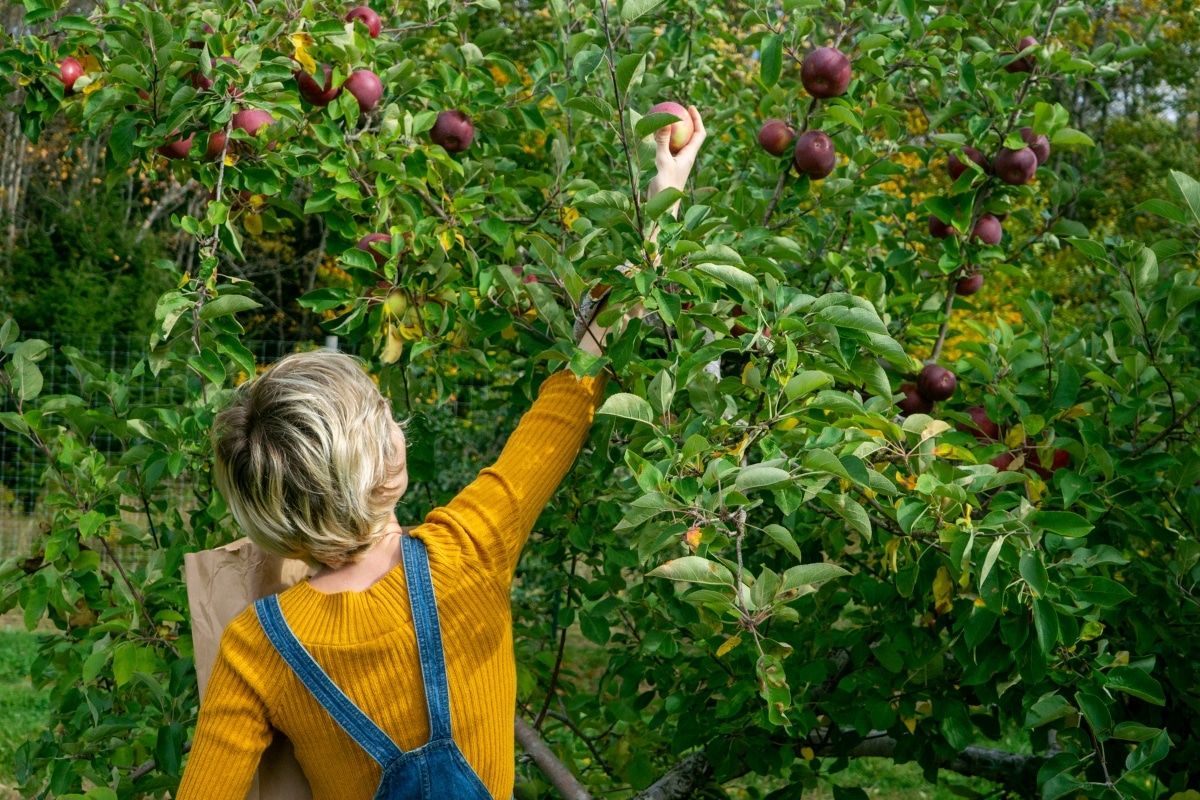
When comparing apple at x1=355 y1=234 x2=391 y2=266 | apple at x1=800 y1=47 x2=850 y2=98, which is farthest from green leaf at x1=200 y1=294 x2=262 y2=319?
apple at x1=800 y1=47 x2=850 y2=98

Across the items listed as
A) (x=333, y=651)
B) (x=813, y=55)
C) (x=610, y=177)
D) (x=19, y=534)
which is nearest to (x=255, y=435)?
(x=333, y=651)

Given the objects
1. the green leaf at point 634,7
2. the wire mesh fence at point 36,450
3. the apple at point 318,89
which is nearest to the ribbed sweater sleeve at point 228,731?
the green leaf at point 634,7

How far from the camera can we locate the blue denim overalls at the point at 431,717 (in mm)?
1229

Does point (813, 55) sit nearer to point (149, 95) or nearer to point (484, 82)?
point (484, 82)

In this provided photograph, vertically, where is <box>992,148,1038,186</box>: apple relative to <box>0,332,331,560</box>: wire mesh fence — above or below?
above

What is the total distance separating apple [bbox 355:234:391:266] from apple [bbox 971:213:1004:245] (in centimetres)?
105

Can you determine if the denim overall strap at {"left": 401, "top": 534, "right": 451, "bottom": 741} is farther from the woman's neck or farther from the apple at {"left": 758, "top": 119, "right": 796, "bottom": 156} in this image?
the apple at {"left": 758, "top": 119, "right": 796, "bottom": 156}

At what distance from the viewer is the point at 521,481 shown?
1398 mm

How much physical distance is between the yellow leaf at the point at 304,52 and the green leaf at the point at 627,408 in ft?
3.07

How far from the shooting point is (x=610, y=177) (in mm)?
2521

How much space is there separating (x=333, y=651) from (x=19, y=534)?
21.3 feet

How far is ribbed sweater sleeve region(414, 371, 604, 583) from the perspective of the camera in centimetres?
134

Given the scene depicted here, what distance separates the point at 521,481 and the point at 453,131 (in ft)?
3.03

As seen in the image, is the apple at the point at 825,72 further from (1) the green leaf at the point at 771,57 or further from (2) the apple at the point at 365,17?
(2) the apple at the point at 365,17
